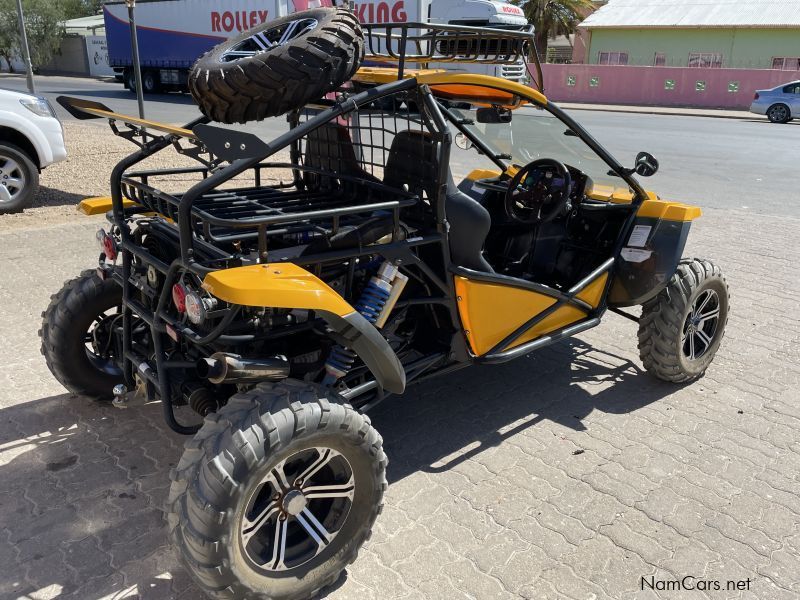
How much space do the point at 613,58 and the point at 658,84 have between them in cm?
763

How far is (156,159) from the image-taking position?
38.5ft

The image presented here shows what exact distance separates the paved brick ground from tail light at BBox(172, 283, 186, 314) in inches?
39.9

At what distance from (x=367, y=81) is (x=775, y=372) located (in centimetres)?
349

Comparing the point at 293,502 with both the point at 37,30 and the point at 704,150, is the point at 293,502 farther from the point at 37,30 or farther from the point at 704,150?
the point at 37,30

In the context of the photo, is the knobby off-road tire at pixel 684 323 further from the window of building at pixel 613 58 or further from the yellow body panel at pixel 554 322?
the window of building at pixel 613 58

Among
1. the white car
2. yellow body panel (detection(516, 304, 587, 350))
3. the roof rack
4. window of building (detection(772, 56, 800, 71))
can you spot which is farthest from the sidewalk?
the roof rack

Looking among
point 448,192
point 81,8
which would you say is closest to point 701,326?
point 448,192

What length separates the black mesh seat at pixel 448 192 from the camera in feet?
10.8

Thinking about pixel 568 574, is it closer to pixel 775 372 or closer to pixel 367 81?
pixel 367 81

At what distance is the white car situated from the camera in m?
8.38

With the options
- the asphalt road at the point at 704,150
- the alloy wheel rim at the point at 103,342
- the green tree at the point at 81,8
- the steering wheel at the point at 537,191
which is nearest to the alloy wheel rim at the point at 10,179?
the alloy wheel rim at the point at 103,342

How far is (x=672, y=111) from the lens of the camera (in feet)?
95.9

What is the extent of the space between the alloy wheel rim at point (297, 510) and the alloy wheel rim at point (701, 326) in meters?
2.67

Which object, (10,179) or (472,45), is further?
(10,179)
